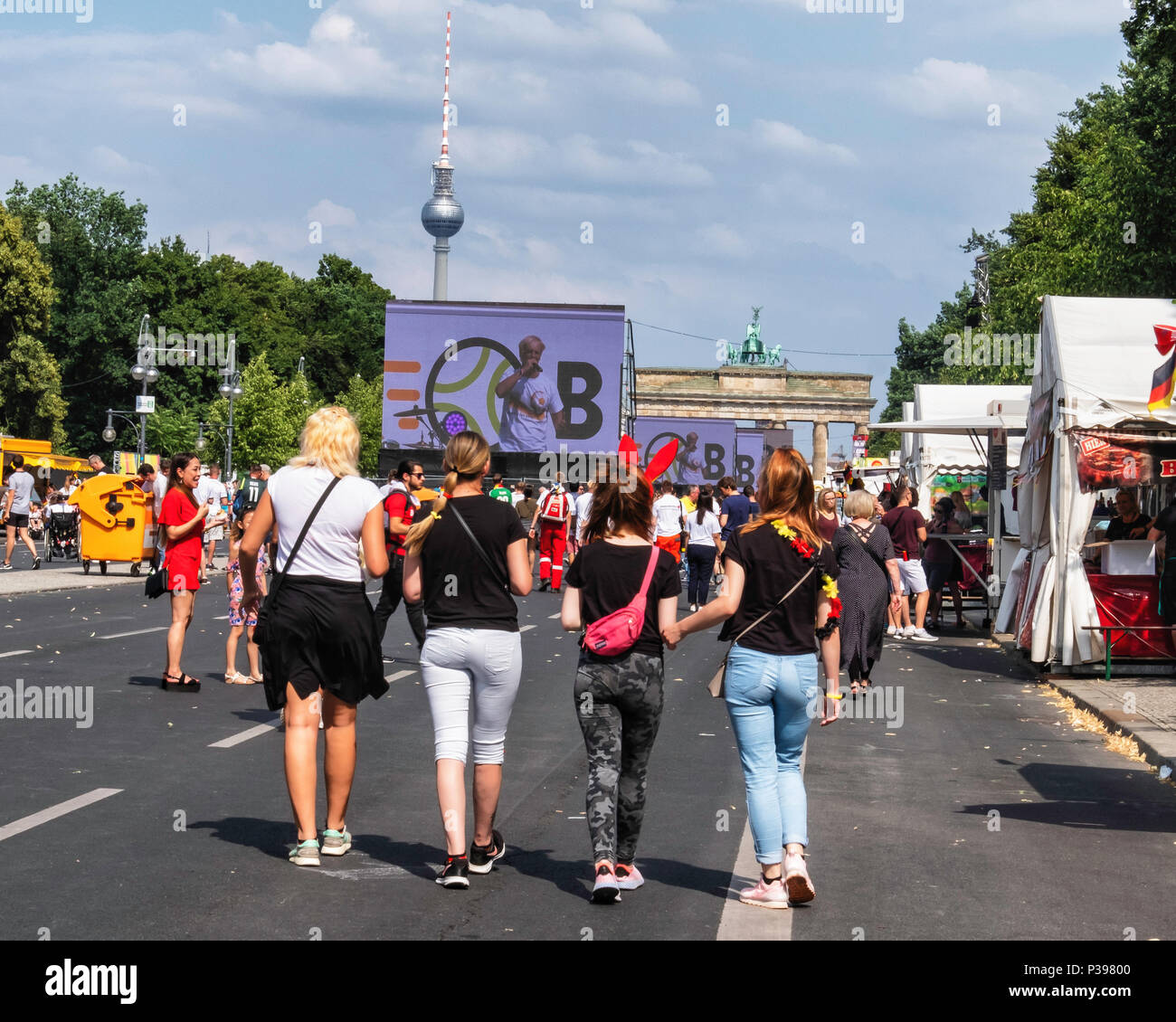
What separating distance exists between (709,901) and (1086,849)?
227 cm

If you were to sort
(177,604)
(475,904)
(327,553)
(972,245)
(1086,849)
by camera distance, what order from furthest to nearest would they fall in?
(972,245) < (177,604) < (1086,849) < (327,553) < (475,904)

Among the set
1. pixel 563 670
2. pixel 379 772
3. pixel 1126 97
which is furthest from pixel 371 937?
pixel 1126 97

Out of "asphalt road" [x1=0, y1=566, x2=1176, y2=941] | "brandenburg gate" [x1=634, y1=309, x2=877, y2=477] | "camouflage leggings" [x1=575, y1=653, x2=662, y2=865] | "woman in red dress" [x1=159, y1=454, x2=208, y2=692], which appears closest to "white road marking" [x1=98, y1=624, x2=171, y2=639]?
"asphalt road" [x1=0, y1=566, x2=1176, y2=941]

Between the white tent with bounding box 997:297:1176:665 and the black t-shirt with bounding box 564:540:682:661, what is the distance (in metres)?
9.58

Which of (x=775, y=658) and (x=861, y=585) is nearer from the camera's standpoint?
(x=775, y=658)

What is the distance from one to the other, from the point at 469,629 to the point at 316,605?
2.25ft

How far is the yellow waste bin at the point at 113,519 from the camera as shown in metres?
26.1

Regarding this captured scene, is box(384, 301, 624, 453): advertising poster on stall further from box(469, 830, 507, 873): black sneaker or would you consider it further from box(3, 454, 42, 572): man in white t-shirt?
box(469, 830, 507, 873): black sneaker

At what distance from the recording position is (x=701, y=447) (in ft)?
185

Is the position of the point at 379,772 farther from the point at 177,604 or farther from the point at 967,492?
the point at 967,492

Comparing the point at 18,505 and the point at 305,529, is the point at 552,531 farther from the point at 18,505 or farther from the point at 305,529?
the point at 305,529

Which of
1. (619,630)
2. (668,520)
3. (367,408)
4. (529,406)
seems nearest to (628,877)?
(619,630)

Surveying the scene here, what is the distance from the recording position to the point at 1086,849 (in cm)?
735

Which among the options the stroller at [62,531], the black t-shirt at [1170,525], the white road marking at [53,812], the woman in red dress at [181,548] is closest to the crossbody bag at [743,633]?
the white road marking at [53,812]
